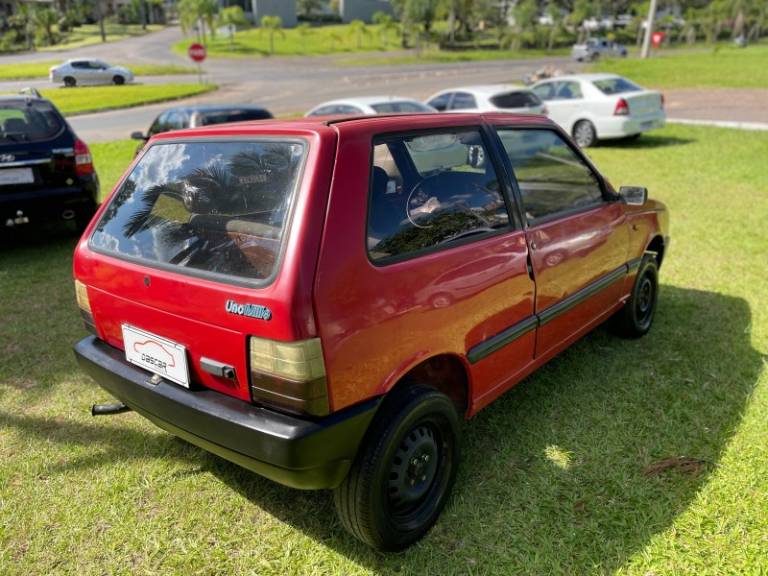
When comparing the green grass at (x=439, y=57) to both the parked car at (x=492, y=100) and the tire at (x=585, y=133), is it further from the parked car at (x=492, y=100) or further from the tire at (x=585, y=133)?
the parked car at (x=492, y=100)

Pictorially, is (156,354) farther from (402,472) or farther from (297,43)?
(297,43)

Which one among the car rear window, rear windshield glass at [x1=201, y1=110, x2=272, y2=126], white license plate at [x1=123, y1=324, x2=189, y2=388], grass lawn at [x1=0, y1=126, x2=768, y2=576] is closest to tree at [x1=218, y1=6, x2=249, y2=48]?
the car rear window

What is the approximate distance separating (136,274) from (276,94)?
28183mm

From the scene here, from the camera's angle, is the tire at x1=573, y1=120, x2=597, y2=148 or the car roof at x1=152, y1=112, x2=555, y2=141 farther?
the tire at x1=573, y1=120, x2=597, y2=148

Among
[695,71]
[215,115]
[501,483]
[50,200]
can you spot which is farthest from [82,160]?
[695,71]

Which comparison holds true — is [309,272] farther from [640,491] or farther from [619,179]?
[619,179]

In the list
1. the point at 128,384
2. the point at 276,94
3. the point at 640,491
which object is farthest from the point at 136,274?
the point at 276,94

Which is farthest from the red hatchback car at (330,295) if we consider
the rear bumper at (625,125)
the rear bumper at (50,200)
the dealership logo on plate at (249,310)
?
the rear bumper at (625,125)

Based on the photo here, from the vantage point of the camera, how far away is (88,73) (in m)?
32.0

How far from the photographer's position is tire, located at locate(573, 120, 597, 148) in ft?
41.0

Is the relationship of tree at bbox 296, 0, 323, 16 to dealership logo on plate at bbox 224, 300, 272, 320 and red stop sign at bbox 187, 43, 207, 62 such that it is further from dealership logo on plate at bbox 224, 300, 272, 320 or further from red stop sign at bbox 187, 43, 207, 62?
dealership logo on plate at bbox 224, 300, 272, 320

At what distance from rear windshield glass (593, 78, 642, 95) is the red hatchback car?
10.9 m

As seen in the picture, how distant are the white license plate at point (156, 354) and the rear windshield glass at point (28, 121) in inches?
167

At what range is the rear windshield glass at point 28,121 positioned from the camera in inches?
216
